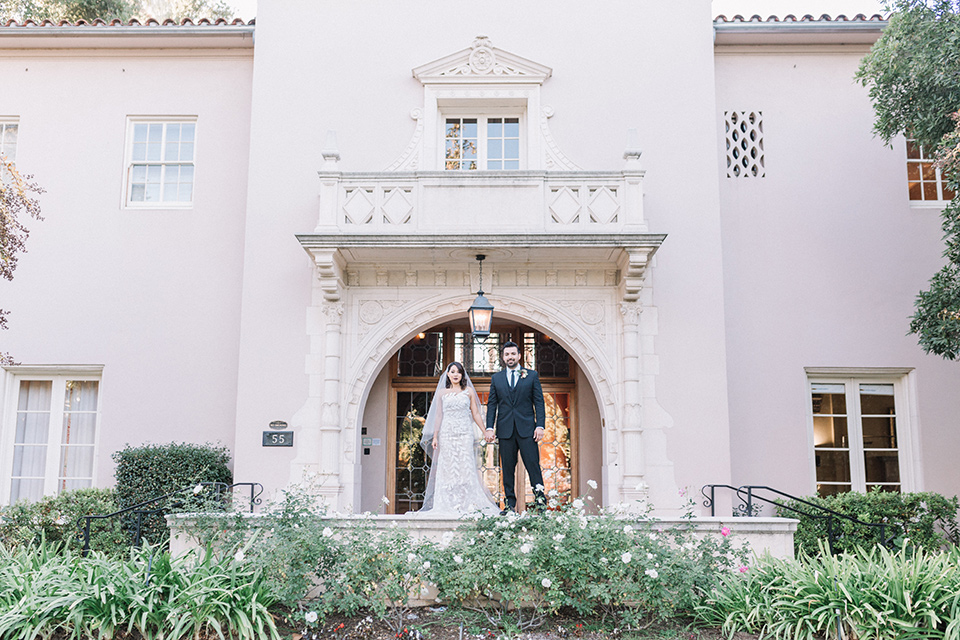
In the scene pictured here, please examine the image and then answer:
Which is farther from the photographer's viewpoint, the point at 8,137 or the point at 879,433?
the point at 8,137


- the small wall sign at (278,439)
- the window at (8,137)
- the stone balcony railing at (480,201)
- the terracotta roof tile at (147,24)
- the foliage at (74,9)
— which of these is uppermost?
the foliage at (74,9)

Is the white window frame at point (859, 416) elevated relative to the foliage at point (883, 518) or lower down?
elevated

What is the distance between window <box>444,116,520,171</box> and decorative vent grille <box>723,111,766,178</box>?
3192 mm

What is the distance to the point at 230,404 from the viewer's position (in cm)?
1085

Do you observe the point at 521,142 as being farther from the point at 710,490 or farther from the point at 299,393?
the point at 710,490

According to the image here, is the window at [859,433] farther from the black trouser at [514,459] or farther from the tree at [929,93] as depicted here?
the black trouser at [514,459]

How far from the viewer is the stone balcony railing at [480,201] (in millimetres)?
9523

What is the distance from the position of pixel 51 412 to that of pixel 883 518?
11285 millimetres

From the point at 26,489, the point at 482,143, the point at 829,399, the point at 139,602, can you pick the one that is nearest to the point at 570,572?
the point at 139,602

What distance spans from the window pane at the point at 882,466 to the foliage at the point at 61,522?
994cm

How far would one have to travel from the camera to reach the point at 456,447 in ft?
29.3

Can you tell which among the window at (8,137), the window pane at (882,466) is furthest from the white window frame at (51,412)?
the window pane at (882,466)

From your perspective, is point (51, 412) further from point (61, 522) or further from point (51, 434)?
point (61, 522)

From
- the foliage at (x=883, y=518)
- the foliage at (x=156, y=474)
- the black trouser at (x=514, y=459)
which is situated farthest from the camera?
the foliage at (x=156, y=474)
